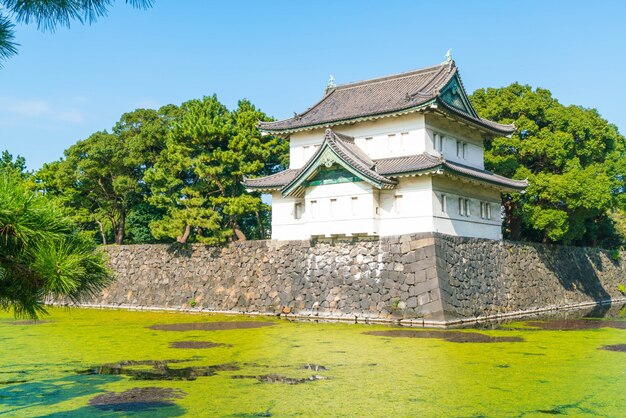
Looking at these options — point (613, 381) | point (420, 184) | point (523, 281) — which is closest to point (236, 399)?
point (613, 381)

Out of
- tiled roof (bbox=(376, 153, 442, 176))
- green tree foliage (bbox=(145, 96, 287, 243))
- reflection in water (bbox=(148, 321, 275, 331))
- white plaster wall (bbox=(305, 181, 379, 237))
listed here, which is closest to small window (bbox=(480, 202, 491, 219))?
tiled roof (bbox=(376, 153, 442, 176))

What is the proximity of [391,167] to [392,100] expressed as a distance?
319 centimetres

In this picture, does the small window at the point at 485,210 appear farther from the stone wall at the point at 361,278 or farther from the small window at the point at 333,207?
the small window at the point at 333,207

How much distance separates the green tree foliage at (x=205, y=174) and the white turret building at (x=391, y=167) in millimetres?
2349

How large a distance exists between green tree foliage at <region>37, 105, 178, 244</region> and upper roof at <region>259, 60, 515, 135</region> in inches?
382

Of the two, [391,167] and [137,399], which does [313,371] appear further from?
[391,167]

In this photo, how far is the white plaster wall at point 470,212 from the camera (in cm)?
1995

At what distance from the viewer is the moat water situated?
7.71m

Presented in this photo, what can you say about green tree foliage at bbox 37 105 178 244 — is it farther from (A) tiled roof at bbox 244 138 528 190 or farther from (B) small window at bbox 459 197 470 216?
(B) small window at bbox 459 197 470 216

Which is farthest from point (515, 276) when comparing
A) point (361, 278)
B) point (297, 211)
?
point (297, 211)

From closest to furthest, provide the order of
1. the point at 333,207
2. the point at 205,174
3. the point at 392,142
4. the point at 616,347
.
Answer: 1. the point at 616,347
2. the point at 333,207
3. the point at 392,142
4. the point at 205,174

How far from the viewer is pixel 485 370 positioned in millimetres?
10273

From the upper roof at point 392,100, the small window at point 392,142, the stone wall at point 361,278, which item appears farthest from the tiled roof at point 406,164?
the stone wall at point 361,278

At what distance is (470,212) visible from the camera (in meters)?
21.9
